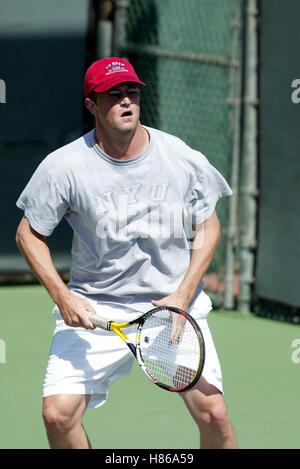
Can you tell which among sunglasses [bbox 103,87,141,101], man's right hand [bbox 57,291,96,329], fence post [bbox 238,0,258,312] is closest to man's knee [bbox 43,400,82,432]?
man's right hand [bbox 57,291,96,329]

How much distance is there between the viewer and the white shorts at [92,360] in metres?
3.75

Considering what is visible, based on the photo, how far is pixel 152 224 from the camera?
12.8 feet

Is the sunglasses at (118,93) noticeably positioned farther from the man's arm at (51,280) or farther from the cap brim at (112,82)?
the man's arm at (51,280)

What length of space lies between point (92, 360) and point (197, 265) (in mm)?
569

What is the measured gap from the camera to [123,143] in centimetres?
392

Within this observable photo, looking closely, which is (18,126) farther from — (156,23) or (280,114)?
(280,114)

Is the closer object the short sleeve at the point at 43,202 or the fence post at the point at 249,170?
the short sleeve at the point at 43,202

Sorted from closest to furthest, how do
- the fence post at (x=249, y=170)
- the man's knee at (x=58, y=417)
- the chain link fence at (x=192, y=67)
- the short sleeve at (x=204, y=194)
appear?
the man's knee at (x=58, y=417), the short sleeve at (x=204, y=194), the fence post at (x=249, y=170), the chain link fence at (x=192, y=67)

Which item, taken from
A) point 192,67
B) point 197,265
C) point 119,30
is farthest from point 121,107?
point 192,67

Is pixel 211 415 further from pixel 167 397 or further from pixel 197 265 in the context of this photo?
pixel 167 397

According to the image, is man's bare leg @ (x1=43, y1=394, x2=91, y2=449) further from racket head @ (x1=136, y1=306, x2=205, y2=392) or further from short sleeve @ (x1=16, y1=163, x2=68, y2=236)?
short sleeve @ (x1=16, y1=163, x2=68, y2=236)

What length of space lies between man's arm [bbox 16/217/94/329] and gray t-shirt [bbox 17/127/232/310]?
55 millimetres

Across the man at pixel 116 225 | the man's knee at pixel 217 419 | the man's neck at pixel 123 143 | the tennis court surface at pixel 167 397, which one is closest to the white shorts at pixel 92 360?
the man at pixel 116 225

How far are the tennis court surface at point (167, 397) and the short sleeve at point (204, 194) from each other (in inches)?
48.6
